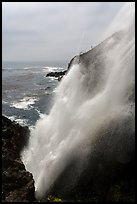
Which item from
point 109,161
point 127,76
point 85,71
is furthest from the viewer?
point 85,71

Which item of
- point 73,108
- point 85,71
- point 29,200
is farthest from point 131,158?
point 85,71

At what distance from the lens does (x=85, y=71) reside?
36562 millimetres

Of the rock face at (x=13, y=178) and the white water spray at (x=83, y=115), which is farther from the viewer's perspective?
the white water spray at (x=83, y=115)

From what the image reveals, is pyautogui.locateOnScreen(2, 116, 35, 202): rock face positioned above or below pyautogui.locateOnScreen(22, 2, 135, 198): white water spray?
below

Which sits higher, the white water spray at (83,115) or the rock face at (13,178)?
the white water spray at (83,115)

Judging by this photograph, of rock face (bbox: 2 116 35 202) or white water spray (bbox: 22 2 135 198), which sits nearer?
rock face (bbox: 2 116 35 202)

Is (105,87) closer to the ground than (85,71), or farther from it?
closer to the ground

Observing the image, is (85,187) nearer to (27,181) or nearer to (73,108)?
(27,181)

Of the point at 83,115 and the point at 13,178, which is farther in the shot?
the point at 83,115

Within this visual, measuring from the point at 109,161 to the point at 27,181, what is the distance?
5886 millimetres

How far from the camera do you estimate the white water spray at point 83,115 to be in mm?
21672

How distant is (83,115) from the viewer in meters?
24.8

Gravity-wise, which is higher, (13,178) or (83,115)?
(83,115)

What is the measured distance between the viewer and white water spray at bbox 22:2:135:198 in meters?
21.7
